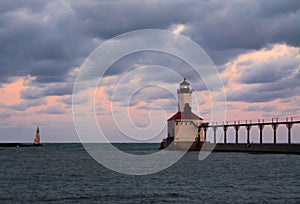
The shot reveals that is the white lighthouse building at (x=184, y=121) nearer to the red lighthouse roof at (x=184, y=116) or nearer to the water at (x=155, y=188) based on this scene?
the red lighthouse roof at (x=184, y=116)

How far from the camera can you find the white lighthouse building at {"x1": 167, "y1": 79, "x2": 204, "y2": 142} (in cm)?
11406

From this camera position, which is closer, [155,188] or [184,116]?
[155,188]

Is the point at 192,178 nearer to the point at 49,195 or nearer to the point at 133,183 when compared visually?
the point at 133,183

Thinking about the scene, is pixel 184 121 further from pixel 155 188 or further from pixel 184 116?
pixel 155 188

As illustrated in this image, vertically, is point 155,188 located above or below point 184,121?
below

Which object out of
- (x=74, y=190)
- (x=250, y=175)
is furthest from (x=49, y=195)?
(x=250, y=175)

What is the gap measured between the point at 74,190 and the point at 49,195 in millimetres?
3013

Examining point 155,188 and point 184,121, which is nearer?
point 155,188

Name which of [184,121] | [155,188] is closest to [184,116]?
[184,121]

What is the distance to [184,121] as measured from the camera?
114625 mm

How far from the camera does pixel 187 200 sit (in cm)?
3294

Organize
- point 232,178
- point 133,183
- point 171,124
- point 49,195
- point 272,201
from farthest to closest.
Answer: point 171,124, point 232,178, point 133,183, point 49,195, point 272,201

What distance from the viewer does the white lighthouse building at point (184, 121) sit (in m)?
114

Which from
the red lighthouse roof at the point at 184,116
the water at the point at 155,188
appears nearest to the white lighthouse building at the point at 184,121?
the red lighthouse roof at the point at 184,116
